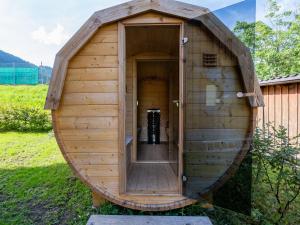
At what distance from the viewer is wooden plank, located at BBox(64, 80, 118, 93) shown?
2.85 metres

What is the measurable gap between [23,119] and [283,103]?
27.4ft

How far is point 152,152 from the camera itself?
202 inches

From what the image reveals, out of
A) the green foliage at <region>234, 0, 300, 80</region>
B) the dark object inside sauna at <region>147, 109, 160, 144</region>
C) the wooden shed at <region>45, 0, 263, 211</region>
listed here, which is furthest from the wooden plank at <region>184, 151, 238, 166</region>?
the green foliage at <region>234, 0, 300, 80</region>

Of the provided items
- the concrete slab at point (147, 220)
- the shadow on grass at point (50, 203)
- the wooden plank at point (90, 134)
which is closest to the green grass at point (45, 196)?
the shadow on grass at point (50, 203)

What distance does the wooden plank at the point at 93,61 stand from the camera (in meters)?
2.84

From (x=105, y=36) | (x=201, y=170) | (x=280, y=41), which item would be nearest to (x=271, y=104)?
(x=201, y=170)

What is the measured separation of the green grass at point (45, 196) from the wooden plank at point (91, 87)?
1.50m

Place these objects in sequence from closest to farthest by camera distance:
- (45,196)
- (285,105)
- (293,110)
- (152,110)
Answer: (45,196), (293,110), (285,105), (152,110)

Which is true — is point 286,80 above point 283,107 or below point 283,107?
above

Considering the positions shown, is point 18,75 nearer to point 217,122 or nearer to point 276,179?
point 217,122

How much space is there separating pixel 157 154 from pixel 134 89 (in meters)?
1.44

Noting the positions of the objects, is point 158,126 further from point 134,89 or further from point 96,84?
point 96,84

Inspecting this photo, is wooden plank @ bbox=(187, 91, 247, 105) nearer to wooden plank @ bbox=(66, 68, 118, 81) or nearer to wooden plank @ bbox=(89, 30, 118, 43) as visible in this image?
wooden plank @ bbox=(66, 68, 118, 81)

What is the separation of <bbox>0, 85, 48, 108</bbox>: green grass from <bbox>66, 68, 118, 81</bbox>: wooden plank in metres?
7.34
